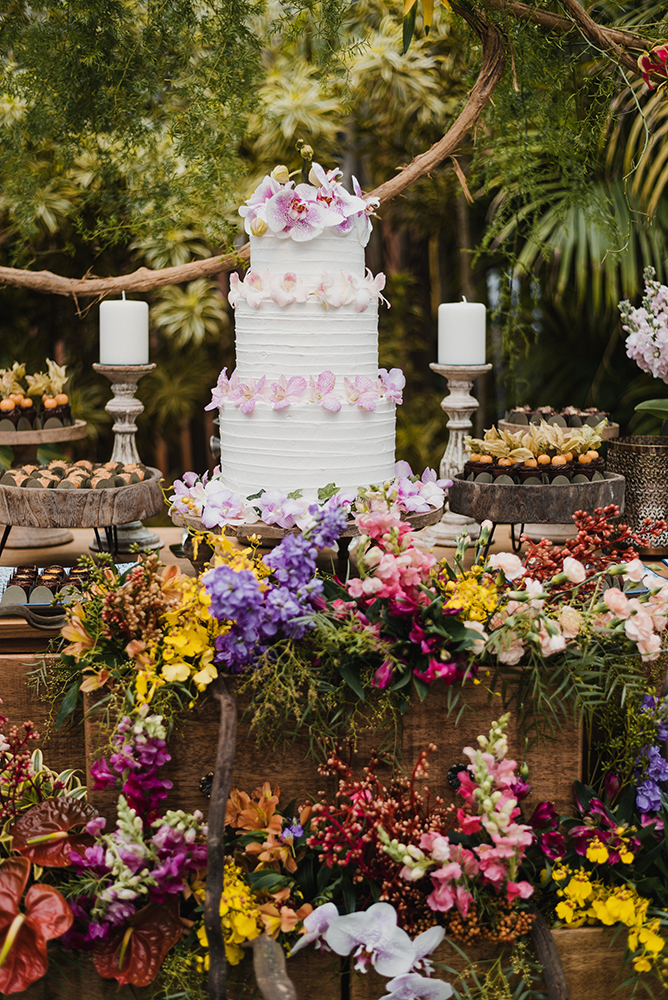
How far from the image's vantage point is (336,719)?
1317 mm

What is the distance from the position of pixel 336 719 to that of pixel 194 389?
262 cm

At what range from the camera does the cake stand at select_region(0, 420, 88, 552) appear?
2.02 metres

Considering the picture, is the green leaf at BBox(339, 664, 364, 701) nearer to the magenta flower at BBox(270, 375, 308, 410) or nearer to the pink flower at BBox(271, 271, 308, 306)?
the magenta flower at BBox(270, 375, 308, 410)

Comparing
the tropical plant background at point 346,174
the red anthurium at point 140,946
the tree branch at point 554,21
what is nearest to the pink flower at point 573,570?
the red anthurium at point 140,946

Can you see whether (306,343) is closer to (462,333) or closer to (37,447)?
(462,333)

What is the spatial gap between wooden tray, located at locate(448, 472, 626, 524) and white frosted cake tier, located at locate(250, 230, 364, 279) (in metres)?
0.47

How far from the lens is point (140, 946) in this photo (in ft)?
4.10

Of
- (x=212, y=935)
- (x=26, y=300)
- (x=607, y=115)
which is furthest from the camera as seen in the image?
(x=26, y=300)

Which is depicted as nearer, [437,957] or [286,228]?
[437,957]

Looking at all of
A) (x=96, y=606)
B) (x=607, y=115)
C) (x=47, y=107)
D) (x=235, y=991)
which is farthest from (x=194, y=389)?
(x=235, y=991)

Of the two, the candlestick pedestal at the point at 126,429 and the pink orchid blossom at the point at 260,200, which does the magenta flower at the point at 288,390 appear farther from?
the candlestick pedestal at the point at 126,429

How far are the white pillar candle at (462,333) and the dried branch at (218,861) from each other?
1.10 m

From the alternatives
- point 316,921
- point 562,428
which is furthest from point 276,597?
point 562,428

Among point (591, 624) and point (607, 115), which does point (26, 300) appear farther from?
point (591, 624)
